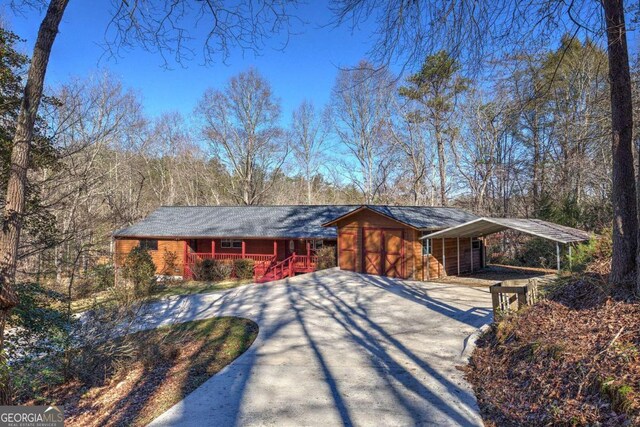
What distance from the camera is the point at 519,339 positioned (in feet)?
18.6

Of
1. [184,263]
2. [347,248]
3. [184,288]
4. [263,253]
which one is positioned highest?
[347,248]

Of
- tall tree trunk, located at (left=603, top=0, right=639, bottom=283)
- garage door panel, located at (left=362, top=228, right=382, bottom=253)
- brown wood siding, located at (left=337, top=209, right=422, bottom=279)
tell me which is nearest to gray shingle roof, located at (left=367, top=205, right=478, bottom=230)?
brown wood siding, located at (left=337, top=209, right=422, bottom=279)

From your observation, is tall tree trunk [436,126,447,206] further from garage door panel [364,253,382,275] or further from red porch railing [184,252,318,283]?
garage door panel [364,253,382,275]

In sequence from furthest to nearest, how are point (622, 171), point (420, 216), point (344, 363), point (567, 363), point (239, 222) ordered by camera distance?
1. point (239, 222)
2. point (420, 216)
3. point (344, 363)
4. point (622, 171)
5. point (567, 363)

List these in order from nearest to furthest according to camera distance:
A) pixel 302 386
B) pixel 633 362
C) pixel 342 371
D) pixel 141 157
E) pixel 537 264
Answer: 1. pixel 633 362
2. pixel 302 386
3. pixel 342 371
4. pixel 537 264
5. pixel 141 157

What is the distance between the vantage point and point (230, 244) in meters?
23.4

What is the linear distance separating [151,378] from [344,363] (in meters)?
3.25

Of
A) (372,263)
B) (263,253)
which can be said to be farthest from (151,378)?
(263,253)

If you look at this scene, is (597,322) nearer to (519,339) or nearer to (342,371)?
(519,339)

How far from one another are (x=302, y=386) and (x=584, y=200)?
25088mm

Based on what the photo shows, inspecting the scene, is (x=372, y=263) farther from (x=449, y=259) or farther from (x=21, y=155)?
(x=21, y=155)

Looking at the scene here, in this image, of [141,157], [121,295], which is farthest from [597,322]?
[141,157]

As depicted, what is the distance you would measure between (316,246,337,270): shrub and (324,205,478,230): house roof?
1744 millimetres

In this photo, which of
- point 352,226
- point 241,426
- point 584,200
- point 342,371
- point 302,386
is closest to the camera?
point 241,426
